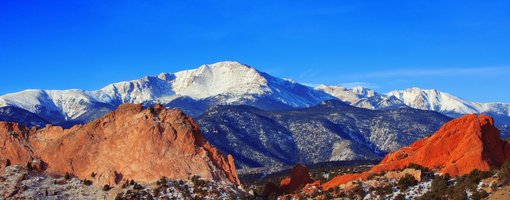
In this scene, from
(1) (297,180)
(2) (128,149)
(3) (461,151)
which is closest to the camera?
(3) (461,151)

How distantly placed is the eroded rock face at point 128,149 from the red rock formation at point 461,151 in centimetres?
1656

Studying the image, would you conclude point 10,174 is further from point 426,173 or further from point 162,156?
point 426,173

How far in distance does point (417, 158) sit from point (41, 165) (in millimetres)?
47274

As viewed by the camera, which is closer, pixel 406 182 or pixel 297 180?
pixel 406 182

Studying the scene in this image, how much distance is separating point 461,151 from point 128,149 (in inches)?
1587

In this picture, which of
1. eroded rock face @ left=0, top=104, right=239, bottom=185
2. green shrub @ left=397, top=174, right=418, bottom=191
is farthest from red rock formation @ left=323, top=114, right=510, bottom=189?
eroded rock face @ left=0, top=104, right=239, bottom=185

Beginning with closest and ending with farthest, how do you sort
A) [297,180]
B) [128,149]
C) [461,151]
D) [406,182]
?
[406,182], [461,151], [128,149], [297,180]

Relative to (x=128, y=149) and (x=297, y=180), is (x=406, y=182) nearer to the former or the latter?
(x=297, y=180)

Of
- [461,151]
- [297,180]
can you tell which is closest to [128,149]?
[297,180]

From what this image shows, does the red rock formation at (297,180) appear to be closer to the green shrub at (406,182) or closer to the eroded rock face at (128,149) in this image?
the eroded rock face at (128,149)

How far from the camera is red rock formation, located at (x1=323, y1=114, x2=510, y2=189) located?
83000mm

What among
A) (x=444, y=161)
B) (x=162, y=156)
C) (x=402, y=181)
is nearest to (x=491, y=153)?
(x=444, y=161)

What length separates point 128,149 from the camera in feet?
303

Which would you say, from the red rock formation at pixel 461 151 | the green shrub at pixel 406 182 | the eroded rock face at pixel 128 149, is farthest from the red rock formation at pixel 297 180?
the green shrub at pixel 406 182
